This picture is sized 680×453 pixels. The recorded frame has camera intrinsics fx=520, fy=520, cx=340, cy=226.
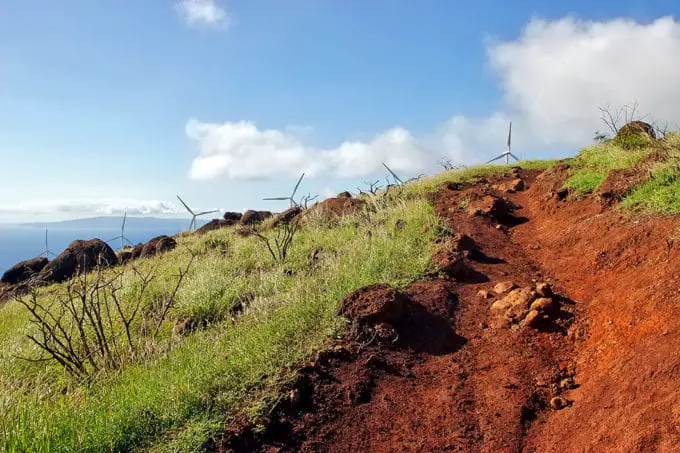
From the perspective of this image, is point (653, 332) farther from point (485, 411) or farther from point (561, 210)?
point (561, 210)

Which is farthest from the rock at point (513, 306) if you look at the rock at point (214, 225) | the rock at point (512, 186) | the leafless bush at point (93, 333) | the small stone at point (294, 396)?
the rock at point (214, 225)

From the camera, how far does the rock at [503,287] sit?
20.6 ft

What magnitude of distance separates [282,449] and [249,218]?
54.9 ft

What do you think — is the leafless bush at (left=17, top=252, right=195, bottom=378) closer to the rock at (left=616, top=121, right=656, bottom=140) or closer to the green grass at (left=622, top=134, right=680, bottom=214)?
the green grass at (left=622, top=134, right=680, bottom=214)

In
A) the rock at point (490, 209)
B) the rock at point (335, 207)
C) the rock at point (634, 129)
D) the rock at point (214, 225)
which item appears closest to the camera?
the rock at point (490, 209)

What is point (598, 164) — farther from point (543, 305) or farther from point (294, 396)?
point (294, 396)

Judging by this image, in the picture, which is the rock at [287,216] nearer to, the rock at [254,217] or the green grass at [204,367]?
the rock at [254,217]

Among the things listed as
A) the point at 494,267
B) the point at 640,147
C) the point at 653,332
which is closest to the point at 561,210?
the point at 494,267

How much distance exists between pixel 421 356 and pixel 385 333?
41 cm

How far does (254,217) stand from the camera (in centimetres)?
2020

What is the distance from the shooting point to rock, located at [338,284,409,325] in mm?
5250

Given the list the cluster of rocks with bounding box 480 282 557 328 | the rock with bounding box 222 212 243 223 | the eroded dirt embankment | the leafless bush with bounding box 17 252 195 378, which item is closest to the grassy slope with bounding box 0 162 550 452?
the leafless bush with bounding box 17 252 195 378

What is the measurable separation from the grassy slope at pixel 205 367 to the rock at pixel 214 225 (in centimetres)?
1093

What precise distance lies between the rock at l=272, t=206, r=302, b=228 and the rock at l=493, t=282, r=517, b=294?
10625 mm
